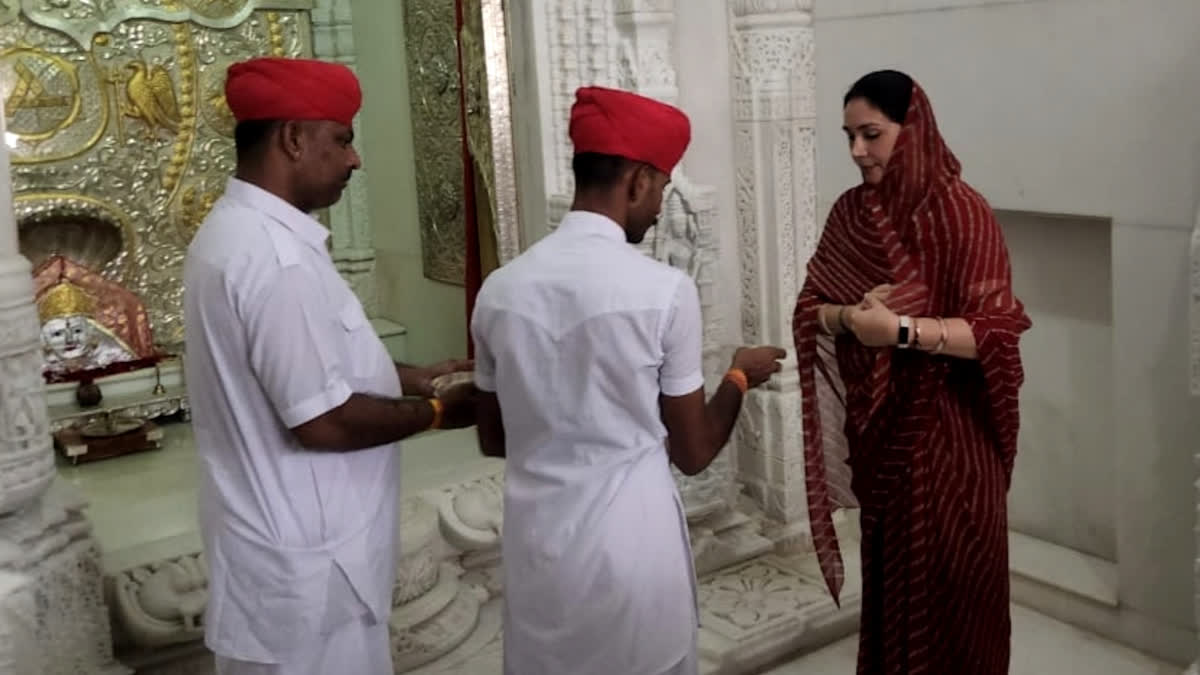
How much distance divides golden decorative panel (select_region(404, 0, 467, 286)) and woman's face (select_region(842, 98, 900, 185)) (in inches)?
96.3

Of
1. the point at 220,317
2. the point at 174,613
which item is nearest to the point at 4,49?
the point at 174,613

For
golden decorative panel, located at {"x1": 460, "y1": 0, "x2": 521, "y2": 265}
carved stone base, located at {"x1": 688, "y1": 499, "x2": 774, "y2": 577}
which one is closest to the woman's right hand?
carved stone base, located at {"x1": 688, "y1": 499, "x2": 774, "y2": 577}

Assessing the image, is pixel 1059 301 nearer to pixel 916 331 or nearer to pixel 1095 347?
pixel 1095 347

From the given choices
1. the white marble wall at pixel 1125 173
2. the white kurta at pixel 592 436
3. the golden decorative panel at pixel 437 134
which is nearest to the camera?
the white kurta at pixel 592 436

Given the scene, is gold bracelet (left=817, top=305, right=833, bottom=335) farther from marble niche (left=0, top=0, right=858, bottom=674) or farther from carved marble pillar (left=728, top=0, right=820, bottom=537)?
carved marble pillar (left=728, top=0, right=820, bottom=537)

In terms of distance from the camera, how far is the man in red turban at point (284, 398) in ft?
5.85

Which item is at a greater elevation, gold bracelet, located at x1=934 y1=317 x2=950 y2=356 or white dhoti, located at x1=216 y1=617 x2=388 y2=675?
gold bracelet, located at x1=934 y1=317 x2=950 y2=356

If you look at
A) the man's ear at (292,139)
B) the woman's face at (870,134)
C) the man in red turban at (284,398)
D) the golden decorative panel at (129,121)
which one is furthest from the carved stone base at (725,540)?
the golden decorative panel at (129,121)

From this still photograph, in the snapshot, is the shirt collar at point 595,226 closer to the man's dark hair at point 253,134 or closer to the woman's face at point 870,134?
the man's dark hair at point 253,134

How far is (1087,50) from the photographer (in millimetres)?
2928

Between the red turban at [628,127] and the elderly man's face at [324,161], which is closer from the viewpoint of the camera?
the red turban at [628,127]

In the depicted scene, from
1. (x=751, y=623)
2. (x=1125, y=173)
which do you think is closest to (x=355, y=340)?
(x=751, y=623)

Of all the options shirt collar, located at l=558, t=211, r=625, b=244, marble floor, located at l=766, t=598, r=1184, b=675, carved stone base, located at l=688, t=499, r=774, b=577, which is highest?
shirt collar, located at l=558, t=211, r=625, b=244

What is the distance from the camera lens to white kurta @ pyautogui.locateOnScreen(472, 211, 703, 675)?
1.73 m
